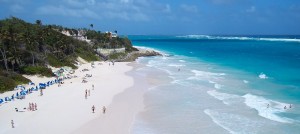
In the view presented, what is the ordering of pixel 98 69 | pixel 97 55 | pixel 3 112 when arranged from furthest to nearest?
pixel 97 55, pixel 98 69, pixel 3 112

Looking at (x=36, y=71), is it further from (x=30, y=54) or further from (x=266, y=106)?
(x=266, y=106)

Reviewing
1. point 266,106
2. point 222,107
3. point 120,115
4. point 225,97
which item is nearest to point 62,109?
point 120,115

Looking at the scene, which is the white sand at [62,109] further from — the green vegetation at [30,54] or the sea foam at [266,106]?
the sea foam at [266,106]

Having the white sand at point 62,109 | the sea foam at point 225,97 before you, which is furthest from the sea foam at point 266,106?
the white sand at point 62,109

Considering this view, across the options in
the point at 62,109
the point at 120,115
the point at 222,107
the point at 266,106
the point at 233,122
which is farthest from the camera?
the point at 266,106

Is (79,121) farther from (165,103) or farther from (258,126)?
(258,126)

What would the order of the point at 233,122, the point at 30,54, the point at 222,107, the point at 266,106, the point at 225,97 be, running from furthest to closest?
the point at 30,54
the point at 225,97
the point at 266,106
the point at 222,107
the point at 233,122

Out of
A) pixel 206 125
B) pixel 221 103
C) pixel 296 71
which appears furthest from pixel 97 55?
pixel 206 125
